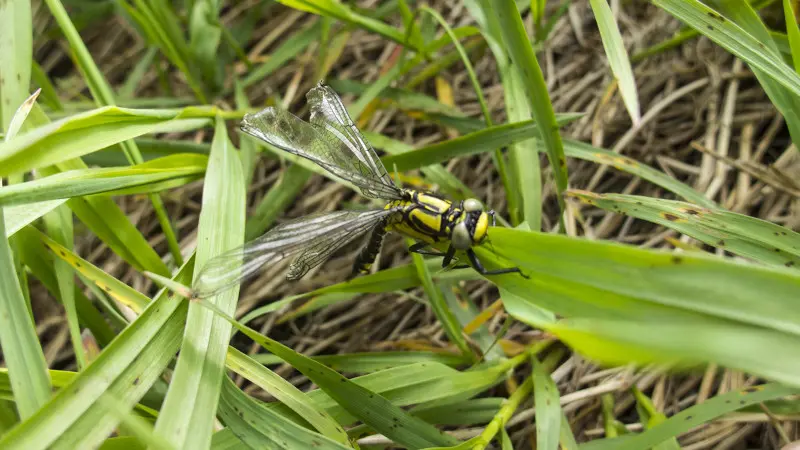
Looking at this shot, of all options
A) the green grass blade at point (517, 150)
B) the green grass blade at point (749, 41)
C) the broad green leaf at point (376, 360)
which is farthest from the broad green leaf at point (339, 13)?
the broad green leaf at point (376, 360)

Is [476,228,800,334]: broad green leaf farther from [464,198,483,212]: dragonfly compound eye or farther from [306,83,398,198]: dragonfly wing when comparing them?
[306,83,398,198]: dragonfly wing

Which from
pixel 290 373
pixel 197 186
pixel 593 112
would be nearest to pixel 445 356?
pixel 290 373

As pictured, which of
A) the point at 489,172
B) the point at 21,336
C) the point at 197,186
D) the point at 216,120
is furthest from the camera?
the point at 197,186

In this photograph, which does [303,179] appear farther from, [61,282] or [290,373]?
[61,282]

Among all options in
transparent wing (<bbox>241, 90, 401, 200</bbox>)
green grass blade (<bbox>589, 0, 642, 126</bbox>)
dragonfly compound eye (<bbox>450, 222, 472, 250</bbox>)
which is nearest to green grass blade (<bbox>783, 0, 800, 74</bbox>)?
green grass blade (<bbox>589, 0, 642, 126</bbox>)

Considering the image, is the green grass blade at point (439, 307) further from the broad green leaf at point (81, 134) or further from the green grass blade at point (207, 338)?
the broad green leaf at point (81, 134)
